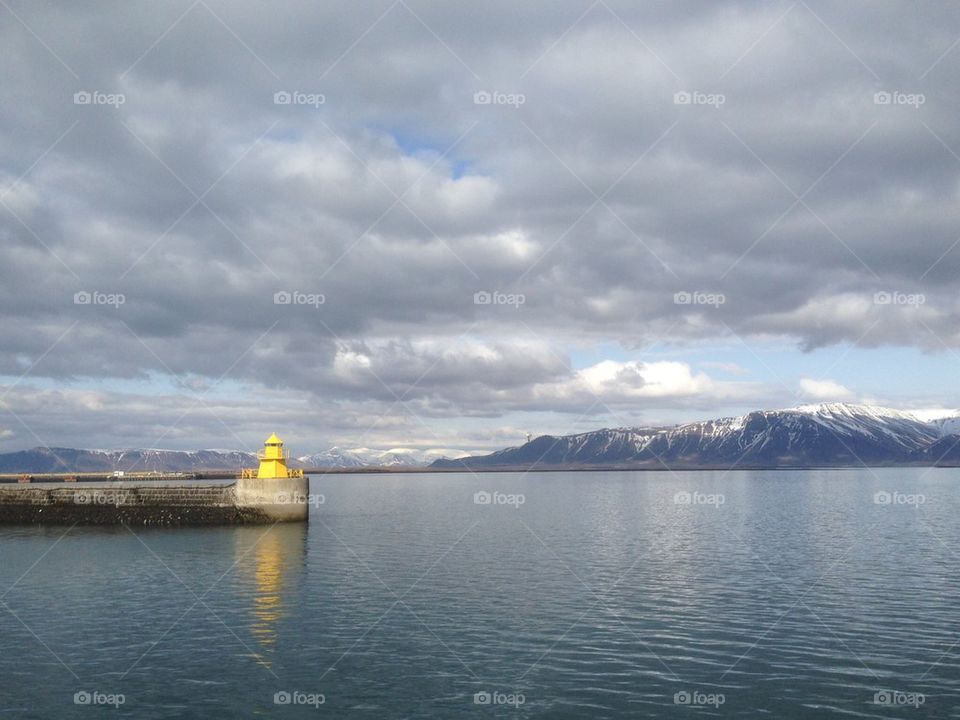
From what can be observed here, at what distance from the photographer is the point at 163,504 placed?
80438 millimetres

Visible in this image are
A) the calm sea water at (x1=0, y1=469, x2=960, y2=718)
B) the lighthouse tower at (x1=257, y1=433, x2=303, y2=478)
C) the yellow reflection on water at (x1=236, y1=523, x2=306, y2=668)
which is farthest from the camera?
the lighthouse tower at (x1=257, y1=433, x2=303, y2=478)

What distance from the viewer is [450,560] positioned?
177 feet

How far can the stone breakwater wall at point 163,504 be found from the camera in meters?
77.4

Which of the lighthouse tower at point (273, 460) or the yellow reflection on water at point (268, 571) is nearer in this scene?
the yellow reflection on water at point (268, 571)

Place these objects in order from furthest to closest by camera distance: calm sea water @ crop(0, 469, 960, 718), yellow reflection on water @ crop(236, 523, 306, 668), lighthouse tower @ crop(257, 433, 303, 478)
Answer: lighthouse tower @ crop(257, 433, 303, 478) < yellow reflection on water @ crop(236, 523, 306, 668) < calm sea water @ crop(0, 469, 960, 718)

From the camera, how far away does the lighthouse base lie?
77125mm

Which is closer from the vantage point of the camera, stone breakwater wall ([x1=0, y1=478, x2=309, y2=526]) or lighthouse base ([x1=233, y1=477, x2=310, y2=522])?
lighthouse base ([x1=233, y1=477, x2=310, y2=522])

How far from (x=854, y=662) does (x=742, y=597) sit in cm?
1230

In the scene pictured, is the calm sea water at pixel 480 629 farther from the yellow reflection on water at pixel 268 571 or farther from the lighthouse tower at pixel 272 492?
the lighthouse tower at pixel 272 492

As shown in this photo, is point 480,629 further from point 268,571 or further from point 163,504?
point 163,504

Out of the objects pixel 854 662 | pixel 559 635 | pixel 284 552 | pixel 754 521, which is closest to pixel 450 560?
pixel 284 552

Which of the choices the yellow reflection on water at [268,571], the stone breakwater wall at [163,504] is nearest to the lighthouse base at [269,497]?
the stone breakwater wall at [163,504]

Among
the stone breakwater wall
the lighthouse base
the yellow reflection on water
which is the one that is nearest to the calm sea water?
the yellow reflection on water

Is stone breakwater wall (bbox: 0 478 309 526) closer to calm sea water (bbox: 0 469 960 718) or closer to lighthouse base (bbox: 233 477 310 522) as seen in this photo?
lighthouse base (bbox: 233 477 310 522)
